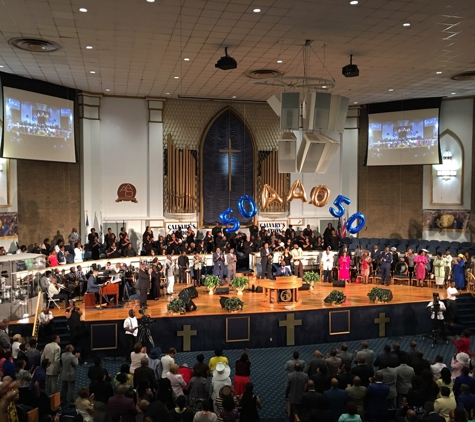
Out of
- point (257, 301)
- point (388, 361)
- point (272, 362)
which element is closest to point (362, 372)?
point (388, 361)

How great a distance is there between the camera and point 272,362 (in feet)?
41.9

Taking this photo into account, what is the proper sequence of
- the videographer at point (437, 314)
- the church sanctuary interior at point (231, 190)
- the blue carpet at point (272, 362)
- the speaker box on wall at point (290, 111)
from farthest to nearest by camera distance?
the videographer at point (437, 314) < the speaker box on wall at point (290, 111) < the church sanctuary interior at point (231, 190) < the blue carpet at point (272, 362)

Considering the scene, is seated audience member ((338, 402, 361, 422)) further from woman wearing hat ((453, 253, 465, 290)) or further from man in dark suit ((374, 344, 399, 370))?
woman wearing hat ((453, 253, 465, 290))

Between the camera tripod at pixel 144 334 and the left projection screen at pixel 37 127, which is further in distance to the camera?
the left projection screen at pixel 37 127

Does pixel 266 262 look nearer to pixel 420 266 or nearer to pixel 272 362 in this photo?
pixel 420 266

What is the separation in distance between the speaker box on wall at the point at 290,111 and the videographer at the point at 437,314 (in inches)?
230

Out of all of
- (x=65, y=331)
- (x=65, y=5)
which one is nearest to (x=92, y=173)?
(x=65, y=331)

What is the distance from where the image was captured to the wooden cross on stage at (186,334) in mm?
13578

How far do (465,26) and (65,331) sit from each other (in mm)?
12086

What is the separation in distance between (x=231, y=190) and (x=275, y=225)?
8.13 feet

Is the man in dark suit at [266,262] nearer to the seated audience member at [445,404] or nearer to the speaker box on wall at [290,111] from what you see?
the speaker box on wall at [290,111]

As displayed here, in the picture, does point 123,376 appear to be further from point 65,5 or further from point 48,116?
point 48,116

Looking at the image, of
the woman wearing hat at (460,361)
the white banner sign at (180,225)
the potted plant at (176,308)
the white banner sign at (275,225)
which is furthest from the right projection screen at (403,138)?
the woman wearing hat at (460,361)

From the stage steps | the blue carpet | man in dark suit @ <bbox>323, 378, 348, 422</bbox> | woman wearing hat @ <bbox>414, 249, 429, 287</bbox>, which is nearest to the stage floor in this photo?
woman wearing hat @ <bbox>414, 249, 429, 287</bbox>
